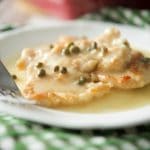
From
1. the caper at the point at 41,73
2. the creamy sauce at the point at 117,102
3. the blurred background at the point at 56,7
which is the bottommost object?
the blurred background at the point at 56,7

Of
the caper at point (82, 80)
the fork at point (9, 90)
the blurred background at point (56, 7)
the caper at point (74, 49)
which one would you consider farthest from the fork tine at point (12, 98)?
the blurred background at point (56, 7)

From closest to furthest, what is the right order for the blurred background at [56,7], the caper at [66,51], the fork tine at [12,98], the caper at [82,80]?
the fork tine at [12,98], the caper at [82,80], the caper at [66,51], the blurred background at [56,7]

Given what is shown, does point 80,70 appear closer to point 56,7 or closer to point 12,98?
point 12,98

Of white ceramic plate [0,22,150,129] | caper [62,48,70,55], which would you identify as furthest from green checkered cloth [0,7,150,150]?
caper [62,48,70,55]

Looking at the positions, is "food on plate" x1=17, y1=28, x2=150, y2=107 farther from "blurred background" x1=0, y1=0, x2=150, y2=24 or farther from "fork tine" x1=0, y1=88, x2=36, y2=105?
"blurred background" x1=0, y1=0, x2=150, y2=24

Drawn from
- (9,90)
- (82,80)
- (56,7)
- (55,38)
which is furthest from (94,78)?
(56,7)

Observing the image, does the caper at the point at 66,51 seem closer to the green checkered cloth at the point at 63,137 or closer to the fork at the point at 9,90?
the fork at the point at 9,90

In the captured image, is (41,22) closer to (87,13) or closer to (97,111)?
(87,13)
